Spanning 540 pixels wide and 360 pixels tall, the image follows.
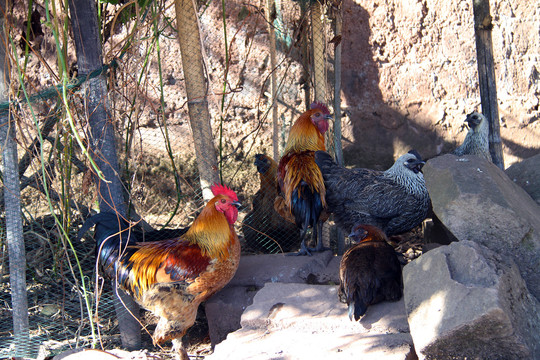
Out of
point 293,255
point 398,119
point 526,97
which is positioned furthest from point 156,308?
point 526,97

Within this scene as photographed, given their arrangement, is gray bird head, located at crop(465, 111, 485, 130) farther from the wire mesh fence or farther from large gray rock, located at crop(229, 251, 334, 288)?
large gray rock, located at crop(229, 251, 334, 288)

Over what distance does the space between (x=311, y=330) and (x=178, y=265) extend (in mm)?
1001

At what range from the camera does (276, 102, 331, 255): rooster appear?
13.9 ft

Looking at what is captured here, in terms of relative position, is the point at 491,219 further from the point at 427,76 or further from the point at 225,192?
the point at 427,76

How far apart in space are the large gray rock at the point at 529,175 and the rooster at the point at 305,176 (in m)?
1.67

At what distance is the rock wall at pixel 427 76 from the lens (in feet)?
17.0

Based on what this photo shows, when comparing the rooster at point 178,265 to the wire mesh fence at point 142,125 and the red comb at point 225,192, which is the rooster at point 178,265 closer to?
the red comb at point 225,192

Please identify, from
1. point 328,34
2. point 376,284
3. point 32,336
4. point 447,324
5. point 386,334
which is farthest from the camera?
point 328,34

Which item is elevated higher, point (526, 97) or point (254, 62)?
point (254, 62)

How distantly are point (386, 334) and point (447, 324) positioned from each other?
0.58m

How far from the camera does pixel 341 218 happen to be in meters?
4.21

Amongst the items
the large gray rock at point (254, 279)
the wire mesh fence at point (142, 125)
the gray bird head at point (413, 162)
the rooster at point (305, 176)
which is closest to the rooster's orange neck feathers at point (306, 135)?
the rooster at point (305, 176)

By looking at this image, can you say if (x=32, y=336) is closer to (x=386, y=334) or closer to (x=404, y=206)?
(x=386, y=334)

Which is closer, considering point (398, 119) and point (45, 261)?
point (45, 261)
